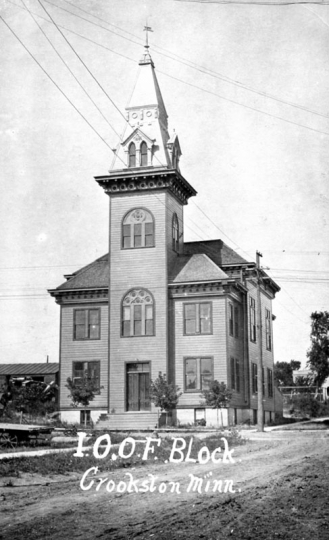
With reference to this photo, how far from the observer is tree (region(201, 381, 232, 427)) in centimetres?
3981

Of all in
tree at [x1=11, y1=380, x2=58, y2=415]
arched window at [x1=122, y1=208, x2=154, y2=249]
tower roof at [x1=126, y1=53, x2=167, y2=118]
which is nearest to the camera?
arched window at [x1=122, y1=208, x2=154, y2=249]

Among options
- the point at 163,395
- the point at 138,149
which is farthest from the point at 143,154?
the point at 163,395

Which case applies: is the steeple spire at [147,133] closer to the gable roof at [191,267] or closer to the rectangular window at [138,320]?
the gable roof at [191,267]

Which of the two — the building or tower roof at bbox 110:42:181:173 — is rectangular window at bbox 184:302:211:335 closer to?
the building

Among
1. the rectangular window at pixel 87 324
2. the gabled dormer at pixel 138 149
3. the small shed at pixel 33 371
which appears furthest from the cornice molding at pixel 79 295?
the small shed at pixel 33 371

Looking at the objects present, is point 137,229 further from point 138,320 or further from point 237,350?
point 237,350

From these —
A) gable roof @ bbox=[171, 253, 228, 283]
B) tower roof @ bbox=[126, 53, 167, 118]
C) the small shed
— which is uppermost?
tower roof @ bbox=[126, 53, 167, 118]

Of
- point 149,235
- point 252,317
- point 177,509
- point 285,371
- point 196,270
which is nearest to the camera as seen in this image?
point 177,509

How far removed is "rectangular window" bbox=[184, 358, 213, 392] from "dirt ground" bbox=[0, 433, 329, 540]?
84.4 feet

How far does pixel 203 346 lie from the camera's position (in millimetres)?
42594

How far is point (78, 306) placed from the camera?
45.8 meters

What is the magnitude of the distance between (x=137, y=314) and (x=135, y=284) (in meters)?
1.85

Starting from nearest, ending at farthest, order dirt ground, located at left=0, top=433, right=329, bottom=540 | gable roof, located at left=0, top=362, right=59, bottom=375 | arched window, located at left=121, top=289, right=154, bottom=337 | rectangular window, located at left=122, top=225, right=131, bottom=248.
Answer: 1. dirt ground, located at left=0, top=433, right=329, bottom=540
2. arched window, located at left=121, top=289, right=154, bottom=337
3. rectangular window, located at left=122, top=225, right=131, bottom=248
4. gable roof, located at left=0, top=362, right=59, bottom=375

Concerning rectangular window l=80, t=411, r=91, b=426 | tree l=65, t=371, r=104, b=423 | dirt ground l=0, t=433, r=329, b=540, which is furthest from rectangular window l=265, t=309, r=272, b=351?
dirt ground l=0, t=433, r=329, b=540
